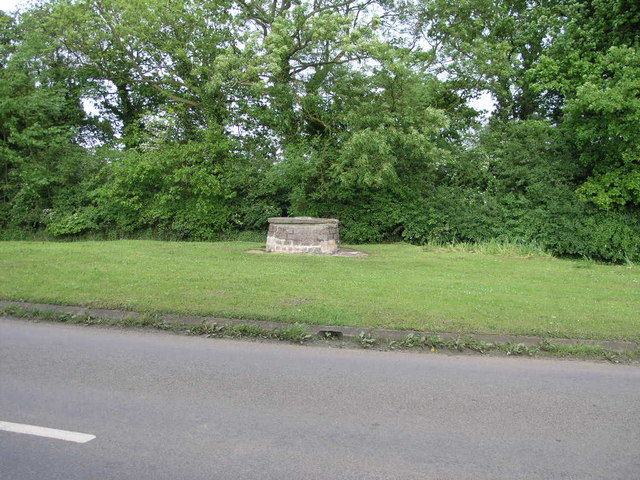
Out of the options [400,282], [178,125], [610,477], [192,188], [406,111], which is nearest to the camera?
[610,477]

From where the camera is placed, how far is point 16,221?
74.1ft

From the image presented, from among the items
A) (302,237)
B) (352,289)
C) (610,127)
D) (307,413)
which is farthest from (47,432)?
(610,127)

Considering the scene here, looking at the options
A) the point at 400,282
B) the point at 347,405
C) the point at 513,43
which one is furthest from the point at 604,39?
the point at 347,405

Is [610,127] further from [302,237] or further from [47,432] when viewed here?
[47,432]

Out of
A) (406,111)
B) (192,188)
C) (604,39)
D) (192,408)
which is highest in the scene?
(604,39)

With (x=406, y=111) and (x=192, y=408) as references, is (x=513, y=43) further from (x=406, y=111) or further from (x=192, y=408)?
(x=192, y=408)

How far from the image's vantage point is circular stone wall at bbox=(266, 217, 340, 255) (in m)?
15.1

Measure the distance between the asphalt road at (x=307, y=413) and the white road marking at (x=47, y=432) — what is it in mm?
61

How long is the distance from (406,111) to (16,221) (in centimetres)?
1847

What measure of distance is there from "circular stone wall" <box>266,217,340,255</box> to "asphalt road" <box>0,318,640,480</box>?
29.6 ft

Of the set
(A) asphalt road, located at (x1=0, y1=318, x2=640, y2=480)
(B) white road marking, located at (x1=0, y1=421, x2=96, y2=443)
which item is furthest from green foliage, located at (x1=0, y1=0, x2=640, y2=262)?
(B) white road marking, located at (x1=0, y1=421, x2=96, y2=443)

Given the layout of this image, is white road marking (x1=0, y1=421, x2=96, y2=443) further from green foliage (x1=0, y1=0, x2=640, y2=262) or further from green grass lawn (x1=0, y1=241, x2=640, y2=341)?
green foliage (x1=0, y1=0, x2=640, y2=262)

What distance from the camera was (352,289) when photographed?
351 inches

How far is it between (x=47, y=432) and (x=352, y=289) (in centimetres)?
592
